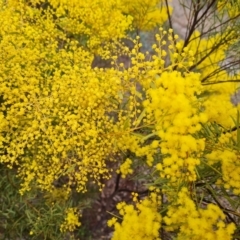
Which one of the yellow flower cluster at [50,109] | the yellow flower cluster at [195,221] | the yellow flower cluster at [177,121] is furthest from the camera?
the yellow flower cluster at [50,109]

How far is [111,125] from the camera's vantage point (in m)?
1.89

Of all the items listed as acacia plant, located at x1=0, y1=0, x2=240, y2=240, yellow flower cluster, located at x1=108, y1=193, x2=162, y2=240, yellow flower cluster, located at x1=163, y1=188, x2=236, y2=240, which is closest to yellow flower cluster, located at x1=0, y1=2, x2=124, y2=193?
acacia plant, located at x1=0, y1=0, x2=240, y2=240

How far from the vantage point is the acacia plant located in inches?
55.8

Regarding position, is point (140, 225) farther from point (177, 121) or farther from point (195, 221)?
point (177, 121)

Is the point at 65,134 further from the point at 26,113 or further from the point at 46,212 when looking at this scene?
the point at 46,212

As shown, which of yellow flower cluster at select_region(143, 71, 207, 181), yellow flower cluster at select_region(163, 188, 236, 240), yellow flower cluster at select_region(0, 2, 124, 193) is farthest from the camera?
yellow flower cluster at select_region(0, 2, 124, 193)

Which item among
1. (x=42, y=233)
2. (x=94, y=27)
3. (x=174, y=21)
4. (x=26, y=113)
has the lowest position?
(x=42, y=233)

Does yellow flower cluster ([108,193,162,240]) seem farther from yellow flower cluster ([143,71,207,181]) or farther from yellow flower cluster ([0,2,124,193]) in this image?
yellow flower cluster ([0,2,124,193])

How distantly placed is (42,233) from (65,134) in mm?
857

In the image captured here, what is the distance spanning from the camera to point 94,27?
2.29m

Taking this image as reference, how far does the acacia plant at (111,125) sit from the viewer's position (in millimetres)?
1418

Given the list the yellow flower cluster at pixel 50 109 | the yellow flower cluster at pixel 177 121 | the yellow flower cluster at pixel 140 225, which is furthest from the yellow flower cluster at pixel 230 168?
the yellow flower cluster at pixel 50 109

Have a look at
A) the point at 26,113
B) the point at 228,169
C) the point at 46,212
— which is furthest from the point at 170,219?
the point at 46,212

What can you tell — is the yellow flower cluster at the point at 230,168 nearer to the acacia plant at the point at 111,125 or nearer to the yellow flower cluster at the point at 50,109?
the acacia plant at the point at 111,125
